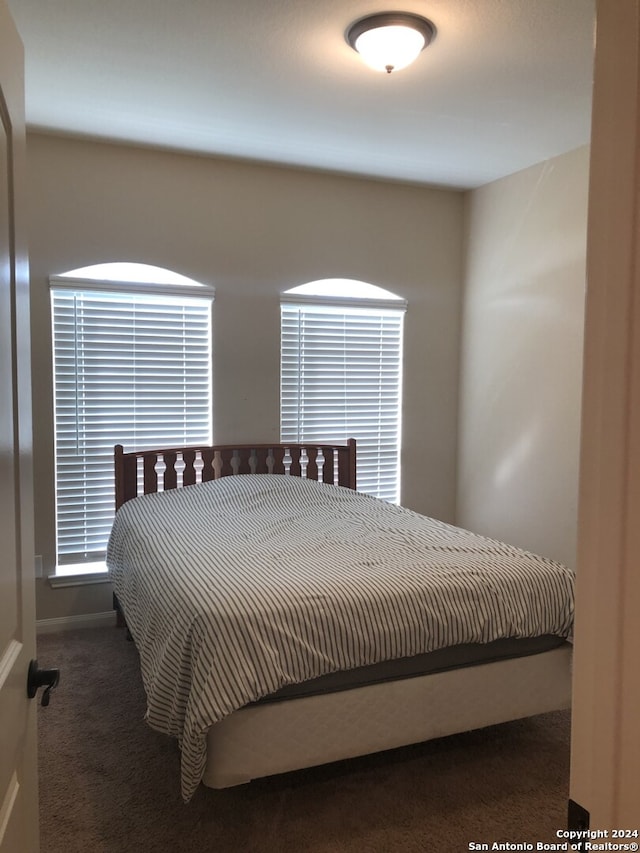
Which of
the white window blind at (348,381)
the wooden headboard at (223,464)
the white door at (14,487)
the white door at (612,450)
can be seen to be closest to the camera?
the white door at (612,450)

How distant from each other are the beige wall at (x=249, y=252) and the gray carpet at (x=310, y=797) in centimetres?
145

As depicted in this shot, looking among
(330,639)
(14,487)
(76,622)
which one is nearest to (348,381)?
(76,622)

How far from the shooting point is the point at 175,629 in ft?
6.73

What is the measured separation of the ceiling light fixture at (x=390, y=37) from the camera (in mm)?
2332

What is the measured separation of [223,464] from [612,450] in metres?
3.44

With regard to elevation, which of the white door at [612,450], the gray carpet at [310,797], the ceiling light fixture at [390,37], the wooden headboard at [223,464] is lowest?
the gray carpet at [310,797]

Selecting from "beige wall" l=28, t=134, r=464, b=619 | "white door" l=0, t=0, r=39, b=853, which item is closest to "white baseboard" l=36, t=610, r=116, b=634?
"beige wall" l=28, t=134, r=464, b=619

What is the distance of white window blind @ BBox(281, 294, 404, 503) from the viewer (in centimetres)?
424

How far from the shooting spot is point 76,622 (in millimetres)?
3723

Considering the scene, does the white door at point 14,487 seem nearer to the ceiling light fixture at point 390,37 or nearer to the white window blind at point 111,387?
the ceiling light fixture at point 390,37

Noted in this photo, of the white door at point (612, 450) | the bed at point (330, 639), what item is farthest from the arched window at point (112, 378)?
the white door at point (612, 450)

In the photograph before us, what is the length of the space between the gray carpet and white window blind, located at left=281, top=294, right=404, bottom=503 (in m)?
2.07

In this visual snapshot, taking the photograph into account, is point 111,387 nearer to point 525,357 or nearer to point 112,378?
point 112,378

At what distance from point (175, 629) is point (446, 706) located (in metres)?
0.98
